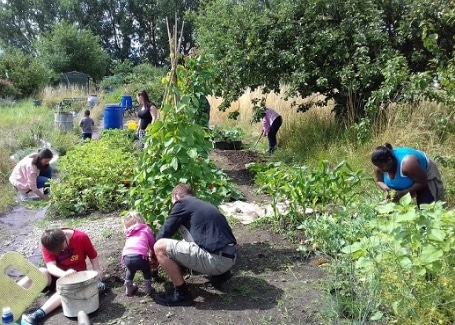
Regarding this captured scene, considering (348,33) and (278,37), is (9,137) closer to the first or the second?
(278,37)

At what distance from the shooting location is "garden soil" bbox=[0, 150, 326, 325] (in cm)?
338

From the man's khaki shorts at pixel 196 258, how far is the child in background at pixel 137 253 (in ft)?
0.97

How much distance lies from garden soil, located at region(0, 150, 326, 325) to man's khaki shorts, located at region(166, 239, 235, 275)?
0.32 metres

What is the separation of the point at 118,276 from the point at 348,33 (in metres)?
6.22

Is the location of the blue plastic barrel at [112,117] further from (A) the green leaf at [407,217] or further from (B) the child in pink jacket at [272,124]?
(A) the green leaf at [407,217]

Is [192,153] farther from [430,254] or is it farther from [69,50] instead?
[69,50]

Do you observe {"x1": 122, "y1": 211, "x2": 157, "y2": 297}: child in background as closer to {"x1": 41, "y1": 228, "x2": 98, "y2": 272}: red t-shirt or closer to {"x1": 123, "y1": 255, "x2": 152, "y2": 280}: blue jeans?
{"x1": 123, "y1": 255, "x2": 152, "y2": 280}: blue jeans

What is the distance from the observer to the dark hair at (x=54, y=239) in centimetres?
365

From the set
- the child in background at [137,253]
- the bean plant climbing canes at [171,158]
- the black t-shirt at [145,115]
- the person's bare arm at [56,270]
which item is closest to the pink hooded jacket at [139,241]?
the child in background at [137,253]

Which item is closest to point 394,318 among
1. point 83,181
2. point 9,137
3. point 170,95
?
point 170,95

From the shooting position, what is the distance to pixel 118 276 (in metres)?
4.11

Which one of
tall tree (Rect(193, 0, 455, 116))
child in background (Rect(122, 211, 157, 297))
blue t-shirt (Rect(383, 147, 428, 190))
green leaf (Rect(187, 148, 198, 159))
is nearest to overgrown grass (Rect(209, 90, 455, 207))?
blue t-shirt (Rect(383, 147, 428, 190))

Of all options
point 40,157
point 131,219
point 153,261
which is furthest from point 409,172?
point 40,157

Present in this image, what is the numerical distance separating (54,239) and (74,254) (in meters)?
0.34
